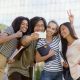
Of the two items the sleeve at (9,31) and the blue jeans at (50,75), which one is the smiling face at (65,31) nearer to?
the blue jeans at (50,75)

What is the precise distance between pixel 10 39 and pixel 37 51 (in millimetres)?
473

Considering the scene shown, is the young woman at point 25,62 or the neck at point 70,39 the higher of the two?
the neck at point 70,39

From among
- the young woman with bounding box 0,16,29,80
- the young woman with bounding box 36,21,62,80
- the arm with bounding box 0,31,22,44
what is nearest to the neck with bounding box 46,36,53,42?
the young woman with bounding box 36,21,62,80

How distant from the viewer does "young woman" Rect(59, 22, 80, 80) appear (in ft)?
13.8

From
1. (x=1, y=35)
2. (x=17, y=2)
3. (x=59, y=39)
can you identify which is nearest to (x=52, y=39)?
(x=59, y=39)

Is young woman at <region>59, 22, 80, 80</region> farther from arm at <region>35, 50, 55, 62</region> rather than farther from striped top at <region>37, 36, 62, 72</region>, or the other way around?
arm at <region>35, 50, 55, 62</region>

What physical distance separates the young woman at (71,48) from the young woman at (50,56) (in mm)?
108

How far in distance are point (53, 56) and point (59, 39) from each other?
32 cm

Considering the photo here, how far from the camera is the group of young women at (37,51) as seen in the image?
412cm

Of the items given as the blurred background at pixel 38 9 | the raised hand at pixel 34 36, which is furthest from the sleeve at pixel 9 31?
the blurred background at pixel 38 9

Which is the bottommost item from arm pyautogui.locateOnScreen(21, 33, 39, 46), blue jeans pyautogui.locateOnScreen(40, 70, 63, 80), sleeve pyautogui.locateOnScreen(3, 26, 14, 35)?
blue jeans pyautogui.locateOnScreen(40, 70, 63, 80)

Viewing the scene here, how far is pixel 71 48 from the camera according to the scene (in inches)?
168

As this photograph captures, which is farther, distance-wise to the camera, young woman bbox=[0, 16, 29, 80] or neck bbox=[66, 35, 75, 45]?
neck bbox=[66, 35, 75, 45]

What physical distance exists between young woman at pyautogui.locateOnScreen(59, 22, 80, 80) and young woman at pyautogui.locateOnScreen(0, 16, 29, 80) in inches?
21.6
